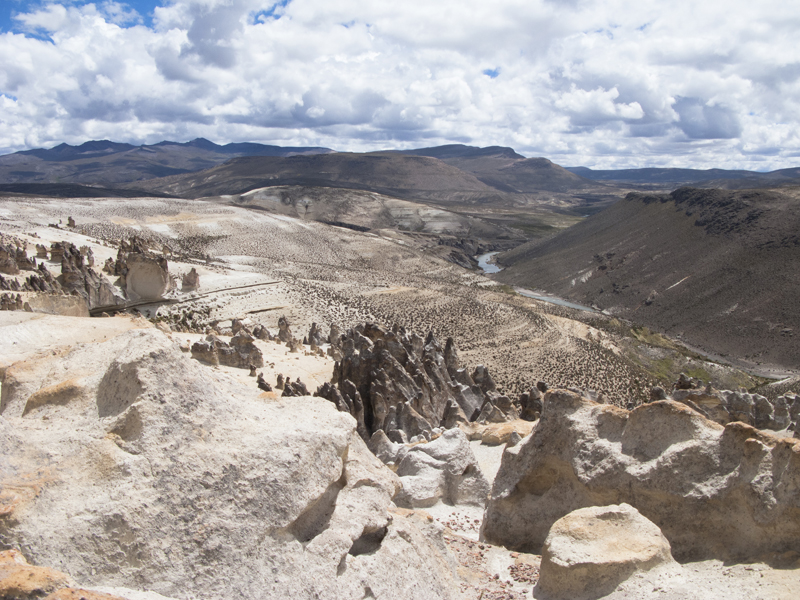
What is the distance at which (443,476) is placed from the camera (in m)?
13.6

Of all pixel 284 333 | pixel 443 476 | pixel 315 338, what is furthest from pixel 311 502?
pixel 284 333

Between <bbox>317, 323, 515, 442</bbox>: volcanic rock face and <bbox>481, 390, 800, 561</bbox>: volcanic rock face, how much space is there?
824 cm

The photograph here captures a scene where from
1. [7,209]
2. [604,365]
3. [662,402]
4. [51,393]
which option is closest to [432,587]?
[662,402]

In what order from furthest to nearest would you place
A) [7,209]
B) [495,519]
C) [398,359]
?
[7,209]
[398,359]
[495,519]

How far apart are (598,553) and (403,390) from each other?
49.7 ft

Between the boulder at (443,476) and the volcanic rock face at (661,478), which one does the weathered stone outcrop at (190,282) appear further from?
the volcanic rock face at (661,478)

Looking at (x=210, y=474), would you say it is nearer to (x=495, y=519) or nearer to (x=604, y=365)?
(x=495, y=519)

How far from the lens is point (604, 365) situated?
1688 inches

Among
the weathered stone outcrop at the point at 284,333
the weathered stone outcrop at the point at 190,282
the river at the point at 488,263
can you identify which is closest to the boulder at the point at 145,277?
the weathered stone outcrop at the point at 190,282

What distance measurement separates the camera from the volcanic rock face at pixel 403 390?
20.6m

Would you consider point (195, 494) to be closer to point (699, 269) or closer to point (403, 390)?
point (403, 390)

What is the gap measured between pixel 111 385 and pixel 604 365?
4036cm

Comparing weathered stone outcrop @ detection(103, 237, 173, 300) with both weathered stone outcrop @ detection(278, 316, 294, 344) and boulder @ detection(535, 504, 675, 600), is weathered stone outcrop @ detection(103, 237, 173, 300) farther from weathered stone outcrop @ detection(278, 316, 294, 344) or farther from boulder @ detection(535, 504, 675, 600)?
boulder @ detection(535, 504, 675, 600)

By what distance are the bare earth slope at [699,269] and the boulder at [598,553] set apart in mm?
60159
